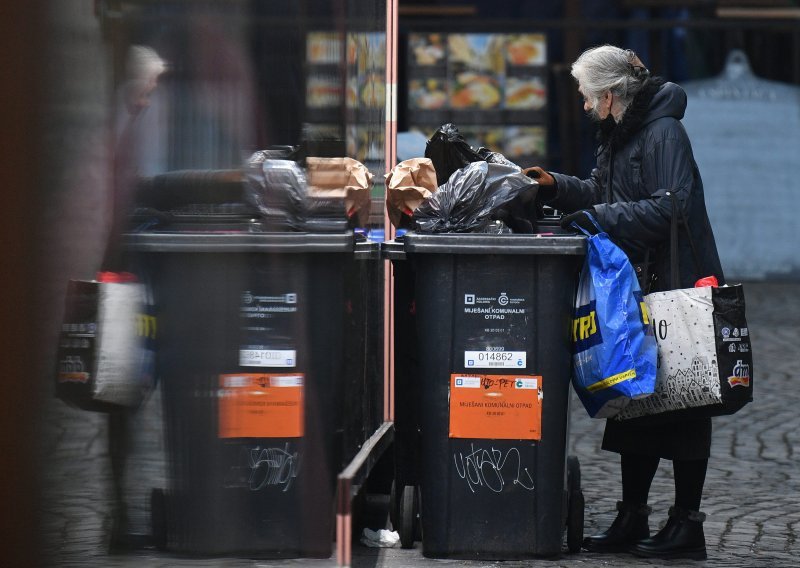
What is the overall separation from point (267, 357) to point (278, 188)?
0.36 metres

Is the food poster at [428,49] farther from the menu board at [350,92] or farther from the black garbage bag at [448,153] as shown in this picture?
the black garbage bag at [448,153]

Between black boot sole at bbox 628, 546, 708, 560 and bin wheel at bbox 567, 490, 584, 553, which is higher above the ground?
bin wheel at bbox 567, 490, 584, 553

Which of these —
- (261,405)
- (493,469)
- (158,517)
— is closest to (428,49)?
(493,469)

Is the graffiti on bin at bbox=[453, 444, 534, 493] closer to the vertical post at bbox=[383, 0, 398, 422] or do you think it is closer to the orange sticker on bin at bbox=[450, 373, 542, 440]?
the orange sticker on bin at bbox=[450, 373, 542, 440]

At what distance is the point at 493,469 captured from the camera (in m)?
4.39

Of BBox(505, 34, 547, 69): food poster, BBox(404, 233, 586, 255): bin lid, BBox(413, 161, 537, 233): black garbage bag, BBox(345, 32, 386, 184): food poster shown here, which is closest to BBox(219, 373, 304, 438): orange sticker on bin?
BBox(345, 32, 386, 184): food poster

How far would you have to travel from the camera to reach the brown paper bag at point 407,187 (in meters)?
4.68

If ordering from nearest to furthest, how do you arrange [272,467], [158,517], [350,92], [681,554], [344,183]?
[158,517], [272,467], [344,183], [350,92], [681,554]

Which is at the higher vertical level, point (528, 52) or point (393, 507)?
point (528, 52)

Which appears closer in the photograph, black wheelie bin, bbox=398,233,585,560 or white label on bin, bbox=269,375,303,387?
white label on bin, bbox=269,375,303,387

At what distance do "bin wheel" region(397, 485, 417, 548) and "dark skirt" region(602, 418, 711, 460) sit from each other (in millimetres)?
754

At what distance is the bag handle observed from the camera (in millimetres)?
4398

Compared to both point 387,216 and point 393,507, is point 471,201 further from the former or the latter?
point 393,507

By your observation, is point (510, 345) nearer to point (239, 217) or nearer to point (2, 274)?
point (239, 217)
